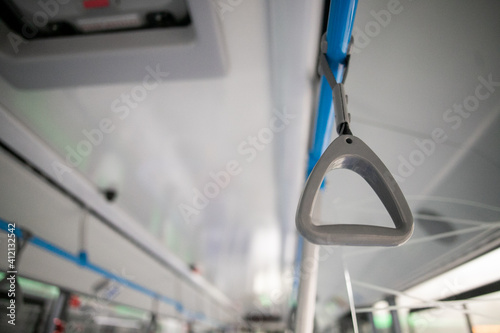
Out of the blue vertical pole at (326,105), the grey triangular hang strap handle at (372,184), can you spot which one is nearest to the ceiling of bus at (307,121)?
the blue vertical pole at (326,105)

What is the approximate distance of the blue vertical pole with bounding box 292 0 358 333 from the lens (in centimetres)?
66

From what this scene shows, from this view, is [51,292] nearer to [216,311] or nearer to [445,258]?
[445,258]

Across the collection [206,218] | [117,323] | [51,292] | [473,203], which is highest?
[206,218]

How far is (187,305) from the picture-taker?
13.6ft

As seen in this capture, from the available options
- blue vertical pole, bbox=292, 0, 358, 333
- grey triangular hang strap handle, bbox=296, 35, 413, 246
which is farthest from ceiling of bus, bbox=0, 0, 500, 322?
grey triangular hang strap handle, bbox=296, 35, 413, 246

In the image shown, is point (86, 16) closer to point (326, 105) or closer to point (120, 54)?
point (120, 54)

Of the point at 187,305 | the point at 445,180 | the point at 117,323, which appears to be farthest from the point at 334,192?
the point at 187,305

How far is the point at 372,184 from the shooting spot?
56cm

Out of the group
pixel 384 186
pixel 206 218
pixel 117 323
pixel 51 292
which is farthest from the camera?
pixel 117 323

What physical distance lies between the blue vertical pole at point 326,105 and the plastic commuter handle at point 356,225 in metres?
0.31

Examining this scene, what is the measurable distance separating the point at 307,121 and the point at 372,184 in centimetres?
69

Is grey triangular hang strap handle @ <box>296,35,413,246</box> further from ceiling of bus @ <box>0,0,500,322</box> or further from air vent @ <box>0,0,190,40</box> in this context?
air vent @ <box>0,0,190,40</box>

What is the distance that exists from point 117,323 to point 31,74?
2570 millimetres

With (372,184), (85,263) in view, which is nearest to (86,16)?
(372,184)
